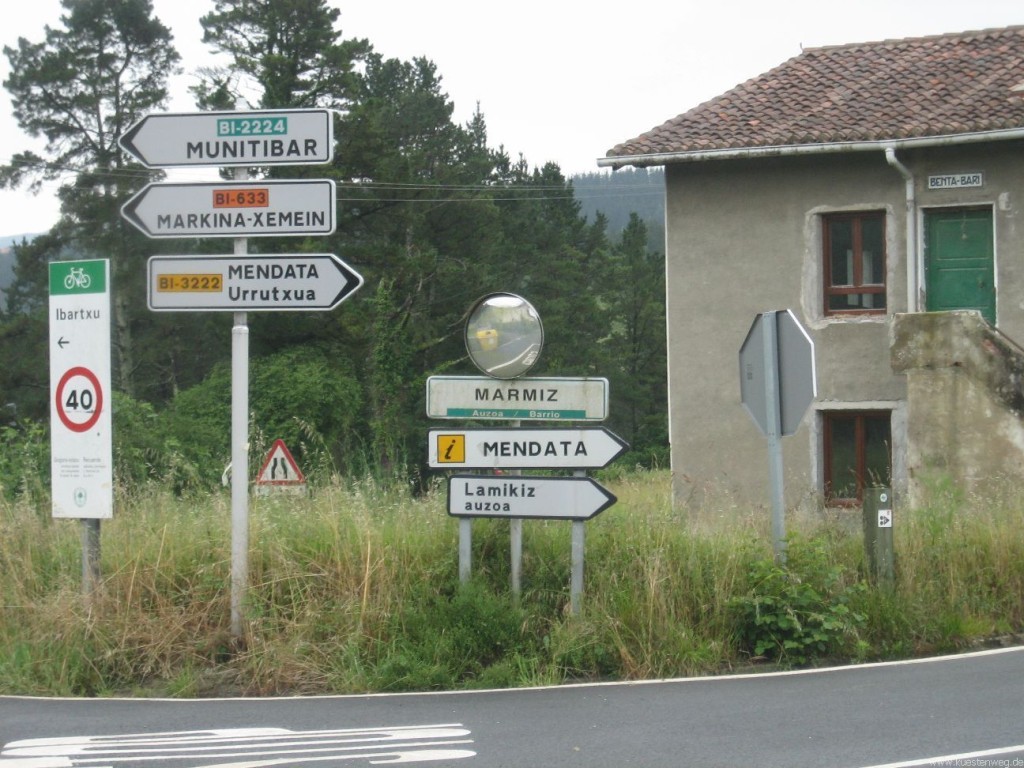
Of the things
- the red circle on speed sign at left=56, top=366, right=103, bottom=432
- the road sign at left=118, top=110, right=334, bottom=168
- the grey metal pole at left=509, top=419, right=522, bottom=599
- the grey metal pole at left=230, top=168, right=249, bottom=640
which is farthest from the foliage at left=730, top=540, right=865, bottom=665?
the red circle on speed sign at left=56, top=366, right=103, bottom=432

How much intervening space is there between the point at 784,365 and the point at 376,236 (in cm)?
3955

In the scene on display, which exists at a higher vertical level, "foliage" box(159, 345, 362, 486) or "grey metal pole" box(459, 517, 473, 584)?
"foliage" box(159, 345, 362, 486)

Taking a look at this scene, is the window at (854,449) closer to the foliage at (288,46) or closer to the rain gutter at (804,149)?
the rain gutter at (804,149)

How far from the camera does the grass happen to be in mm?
8641

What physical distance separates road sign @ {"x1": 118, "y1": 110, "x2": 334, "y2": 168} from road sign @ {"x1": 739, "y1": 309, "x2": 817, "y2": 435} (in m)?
3.64

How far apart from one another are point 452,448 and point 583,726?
3.14m

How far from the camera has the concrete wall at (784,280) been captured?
65.1 feet

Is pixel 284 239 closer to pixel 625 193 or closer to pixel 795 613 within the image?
pixel 795 613

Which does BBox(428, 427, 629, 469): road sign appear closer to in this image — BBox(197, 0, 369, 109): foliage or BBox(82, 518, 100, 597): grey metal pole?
BBox(82, 518, 100, 597): grey metal pole

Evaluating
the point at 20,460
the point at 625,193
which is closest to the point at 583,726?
the point at 20,460

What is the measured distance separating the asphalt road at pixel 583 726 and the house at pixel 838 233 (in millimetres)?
11165

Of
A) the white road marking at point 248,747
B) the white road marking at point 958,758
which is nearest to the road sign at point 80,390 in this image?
the white road marking at point 248,747

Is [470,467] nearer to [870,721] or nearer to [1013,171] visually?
[870,721]

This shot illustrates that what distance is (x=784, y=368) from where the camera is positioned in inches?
392
